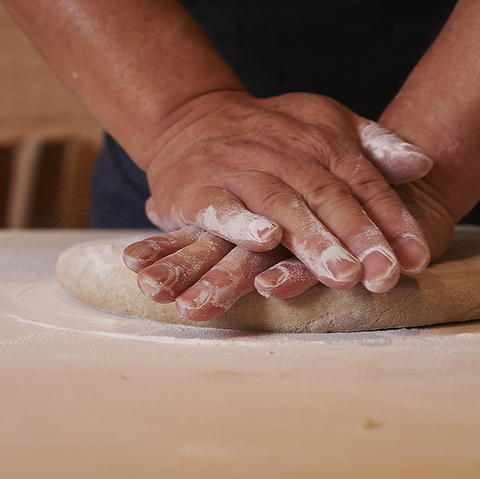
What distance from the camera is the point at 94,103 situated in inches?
35.1

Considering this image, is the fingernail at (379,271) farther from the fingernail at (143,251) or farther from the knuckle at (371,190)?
the fingernail at (143,251)

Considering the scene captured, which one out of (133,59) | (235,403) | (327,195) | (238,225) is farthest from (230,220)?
(133,59)

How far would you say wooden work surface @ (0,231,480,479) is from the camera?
0.33 m

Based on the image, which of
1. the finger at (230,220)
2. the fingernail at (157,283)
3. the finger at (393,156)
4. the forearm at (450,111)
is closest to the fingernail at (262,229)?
the finger at (230,220)

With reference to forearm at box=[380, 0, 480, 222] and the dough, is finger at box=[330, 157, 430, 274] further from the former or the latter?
forearm at box=[380, 0, 480, 222]

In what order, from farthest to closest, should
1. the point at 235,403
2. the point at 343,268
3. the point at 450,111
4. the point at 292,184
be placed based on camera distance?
the point at 450,111 < the point at 292,184 < the point at 343,268 < the point at 235,403

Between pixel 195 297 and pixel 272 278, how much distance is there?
87 mm

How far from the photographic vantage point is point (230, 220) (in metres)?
0.60

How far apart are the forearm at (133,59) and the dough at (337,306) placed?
0.85 feet

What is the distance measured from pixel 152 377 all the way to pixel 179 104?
0.47 metres

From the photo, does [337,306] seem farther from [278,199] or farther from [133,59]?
[133,59]

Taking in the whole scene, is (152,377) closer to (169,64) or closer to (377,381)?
(377,381)

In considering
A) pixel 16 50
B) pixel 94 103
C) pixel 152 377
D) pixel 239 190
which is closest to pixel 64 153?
pixel 16 50

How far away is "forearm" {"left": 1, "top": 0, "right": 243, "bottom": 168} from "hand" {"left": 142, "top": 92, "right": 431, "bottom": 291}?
1.7 inches
